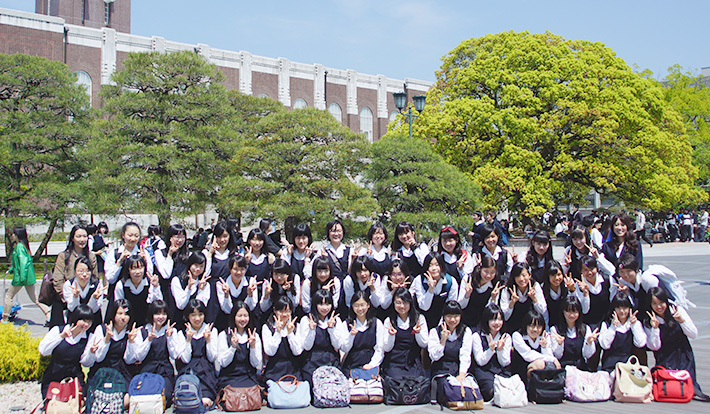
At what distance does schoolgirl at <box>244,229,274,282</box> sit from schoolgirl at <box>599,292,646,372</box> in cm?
345

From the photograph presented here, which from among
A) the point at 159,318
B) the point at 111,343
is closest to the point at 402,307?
the point at 159,318

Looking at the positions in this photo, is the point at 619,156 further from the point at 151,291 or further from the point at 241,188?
the point at 151,291

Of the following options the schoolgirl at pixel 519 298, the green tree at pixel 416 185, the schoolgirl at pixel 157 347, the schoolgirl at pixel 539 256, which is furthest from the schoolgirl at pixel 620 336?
the green tree at pixel 416 185

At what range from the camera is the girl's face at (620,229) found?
638 centimetres

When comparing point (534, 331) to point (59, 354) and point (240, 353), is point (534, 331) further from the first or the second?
point (59, 354)

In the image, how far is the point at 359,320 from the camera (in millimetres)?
5402

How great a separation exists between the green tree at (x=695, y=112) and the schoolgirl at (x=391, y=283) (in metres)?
32.2

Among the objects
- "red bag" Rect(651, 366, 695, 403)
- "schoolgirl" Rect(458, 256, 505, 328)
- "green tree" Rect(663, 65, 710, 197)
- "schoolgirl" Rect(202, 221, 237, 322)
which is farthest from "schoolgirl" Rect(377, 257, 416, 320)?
"green tree" Rect(663, 65, 710, 197)

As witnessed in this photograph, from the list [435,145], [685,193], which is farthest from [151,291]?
[685,193]

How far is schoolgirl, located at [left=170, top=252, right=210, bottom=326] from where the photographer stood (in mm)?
5363

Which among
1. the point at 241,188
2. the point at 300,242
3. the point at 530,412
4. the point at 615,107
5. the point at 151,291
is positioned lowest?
the point at 530,412

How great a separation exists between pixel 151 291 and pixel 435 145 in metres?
17.8

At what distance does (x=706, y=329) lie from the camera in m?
7.79

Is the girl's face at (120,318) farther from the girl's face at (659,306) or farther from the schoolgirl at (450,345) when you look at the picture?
the girl's face at (659,306)
